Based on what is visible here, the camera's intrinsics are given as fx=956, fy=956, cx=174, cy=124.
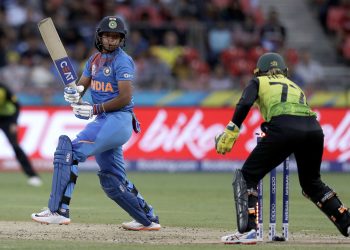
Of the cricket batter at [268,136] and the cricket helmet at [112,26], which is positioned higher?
the cricket helmet at [112,26]

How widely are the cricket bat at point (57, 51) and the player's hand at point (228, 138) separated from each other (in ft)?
6.28

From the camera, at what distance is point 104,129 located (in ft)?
35.0

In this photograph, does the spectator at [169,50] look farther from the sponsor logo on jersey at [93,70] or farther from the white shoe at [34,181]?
the sponsor logo on jersey at [93,70]

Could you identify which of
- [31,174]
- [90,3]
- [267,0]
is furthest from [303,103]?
[267,0]

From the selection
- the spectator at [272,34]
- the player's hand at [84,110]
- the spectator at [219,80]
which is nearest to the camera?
the player's hand at [84,110]

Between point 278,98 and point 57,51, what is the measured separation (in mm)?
2685

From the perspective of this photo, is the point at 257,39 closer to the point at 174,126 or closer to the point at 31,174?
the point at 174,126

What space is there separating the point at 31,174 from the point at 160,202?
3.88 meters

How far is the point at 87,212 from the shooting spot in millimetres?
13648

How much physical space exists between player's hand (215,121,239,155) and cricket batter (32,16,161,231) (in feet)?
4.24

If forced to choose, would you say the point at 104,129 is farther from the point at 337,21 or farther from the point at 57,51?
the point at 337,21

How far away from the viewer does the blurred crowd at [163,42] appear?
73.8 ft

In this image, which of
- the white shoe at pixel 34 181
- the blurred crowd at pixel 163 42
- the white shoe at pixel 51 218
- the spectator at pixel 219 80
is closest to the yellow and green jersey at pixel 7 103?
the white shoe at pixel 34 181

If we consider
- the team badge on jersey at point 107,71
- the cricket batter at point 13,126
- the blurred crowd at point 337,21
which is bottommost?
the team badge on jersey at point 107,71
